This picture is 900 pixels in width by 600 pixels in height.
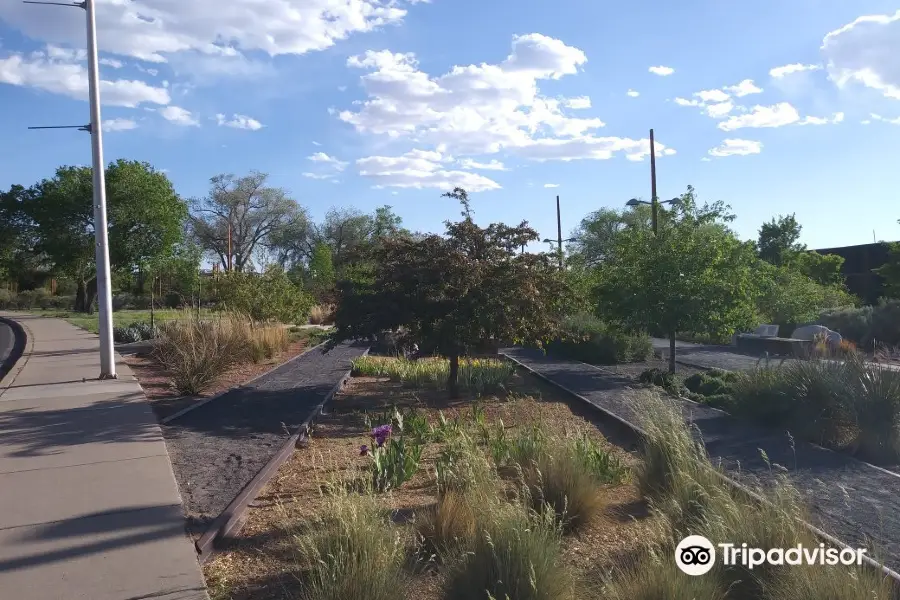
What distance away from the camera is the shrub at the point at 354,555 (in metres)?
4.19

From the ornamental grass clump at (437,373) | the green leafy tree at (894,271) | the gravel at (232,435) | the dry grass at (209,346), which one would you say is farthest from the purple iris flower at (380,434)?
the green leafy tree at (894,271)

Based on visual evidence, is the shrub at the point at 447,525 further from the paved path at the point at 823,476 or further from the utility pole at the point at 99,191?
the utility pole at the point at 99,191

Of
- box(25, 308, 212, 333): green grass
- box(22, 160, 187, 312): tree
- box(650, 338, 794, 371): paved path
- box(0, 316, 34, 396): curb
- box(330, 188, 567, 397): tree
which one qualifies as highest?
box(22, 160, 187, 312): tree

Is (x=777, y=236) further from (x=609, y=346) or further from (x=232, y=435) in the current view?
(x=232, y=435)

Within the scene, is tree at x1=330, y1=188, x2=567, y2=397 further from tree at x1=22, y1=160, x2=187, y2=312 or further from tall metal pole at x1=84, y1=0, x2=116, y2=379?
tree at x1=22, y1=160, x2=187, y2=312

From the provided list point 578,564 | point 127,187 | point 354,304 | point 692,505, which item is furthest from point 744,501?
point 127,187

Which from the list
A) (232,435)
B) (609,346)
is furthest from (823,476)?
(609,346)

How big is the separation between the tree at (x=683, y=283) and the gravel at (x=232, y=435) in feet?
20.5

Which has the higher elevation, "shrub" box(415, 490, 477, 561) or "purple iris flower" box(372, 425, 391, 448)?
"purple iris flower" box(372, 425, 391, 448)

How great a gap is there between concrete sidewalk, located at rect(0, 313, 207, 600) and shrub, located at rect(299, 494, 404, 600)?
75cm

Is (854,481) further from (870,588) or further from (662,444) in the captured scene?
(870,588)

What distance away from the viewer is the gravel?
6.96 meters

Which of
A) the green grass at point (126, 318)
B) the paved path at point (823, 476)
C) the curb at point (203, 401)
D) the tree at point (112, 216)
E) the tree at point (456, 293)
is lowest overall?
the paved path at point (823, 476)

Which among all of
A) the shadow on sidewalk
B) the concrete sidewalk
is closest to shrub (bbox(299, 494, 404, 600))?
the concrete sidewalk
